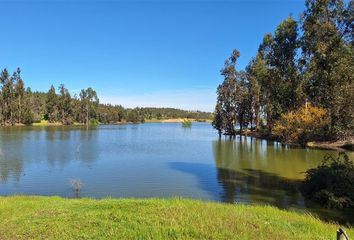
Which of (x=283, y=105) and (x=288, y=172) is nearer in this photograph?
(x=288, y=172)

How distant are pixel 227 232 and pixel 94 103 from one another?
17114 cm

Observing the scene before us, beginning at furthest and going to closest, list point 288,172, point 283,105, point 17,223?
point 283,105 < point 288,172 < point 17,223

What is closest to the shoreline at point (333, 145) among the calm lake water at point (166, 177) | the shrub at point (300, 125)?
the shrub at point (300, 125)

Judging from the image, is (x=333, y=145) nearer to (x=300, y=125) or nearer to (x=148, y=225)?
(x=300, y=125)

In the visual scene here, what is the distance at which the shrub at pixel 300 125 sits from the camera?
151 feet

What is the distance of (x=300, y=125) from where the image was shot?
49250 millimetres

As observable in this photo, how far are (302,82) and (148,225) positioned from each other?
37517 mm

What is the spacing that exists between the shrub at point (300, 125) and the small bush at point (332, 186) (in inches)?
1036

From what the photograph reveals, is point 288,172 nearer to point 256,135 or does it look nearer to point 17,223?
point 17,223

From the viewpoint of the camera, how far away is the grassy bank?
7.59m

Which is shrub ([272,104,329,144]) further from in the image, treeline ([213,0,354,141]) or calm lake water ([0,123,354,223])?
calm lake water ([0,123,354,223])

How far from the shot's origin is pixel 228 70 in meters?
74.1

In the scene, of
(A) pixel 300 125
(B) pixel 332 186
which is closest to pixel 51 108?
(A) pixel 300 125

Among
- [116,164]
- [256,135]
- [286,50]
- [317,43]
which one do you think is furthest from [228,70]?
[317,43]
